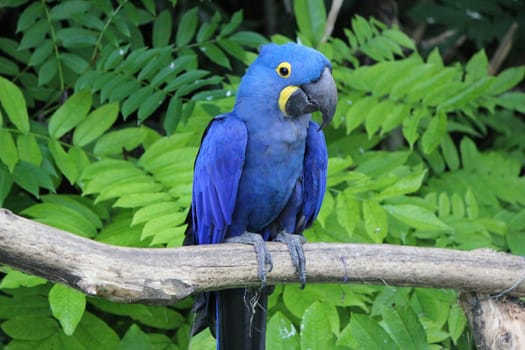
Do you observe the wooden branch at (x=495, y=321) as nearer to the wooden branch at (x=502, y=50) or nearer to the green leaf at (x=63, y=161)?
the green leaf at (x=63, y=161)

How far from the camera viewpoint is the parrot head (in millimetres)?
2240

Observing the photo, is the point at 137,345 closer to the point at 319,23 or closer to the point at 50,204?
the point at 50,204

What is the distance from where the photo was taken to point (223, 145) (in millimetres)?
2336

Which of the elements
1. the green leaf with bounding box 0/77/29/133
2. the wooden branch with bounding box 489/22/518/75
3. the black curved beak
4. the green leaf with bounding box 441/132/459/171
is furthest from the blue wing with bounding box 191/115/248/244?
the wooden branch with bounding box 489/22/518/75

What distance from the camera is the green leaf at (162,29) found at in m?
3.14

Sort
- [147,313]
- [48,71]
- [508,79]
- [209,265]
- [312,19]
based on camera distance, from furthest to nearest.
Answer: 1. [508,79]
2. [312,19]
3. [48,71]
4. [147,313]
5. [209,265]

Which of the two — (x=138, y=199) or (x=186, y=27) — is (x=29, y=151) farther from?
(x=186, y=27)

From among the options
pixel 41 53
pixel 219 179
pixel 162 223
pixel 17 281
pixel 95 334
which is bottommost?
pixel 95 334

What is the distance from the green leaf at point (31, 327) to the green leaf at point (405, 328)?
3.76 feet

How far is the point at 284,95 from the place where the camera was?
2.29 m

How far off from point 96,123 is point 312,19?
3.48ft

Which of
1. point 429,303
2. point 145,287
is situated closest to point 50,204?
point 145,287

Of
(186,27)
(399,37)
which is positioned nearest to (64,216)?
(186,27)

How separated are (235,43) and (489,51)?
2347 millimetres
